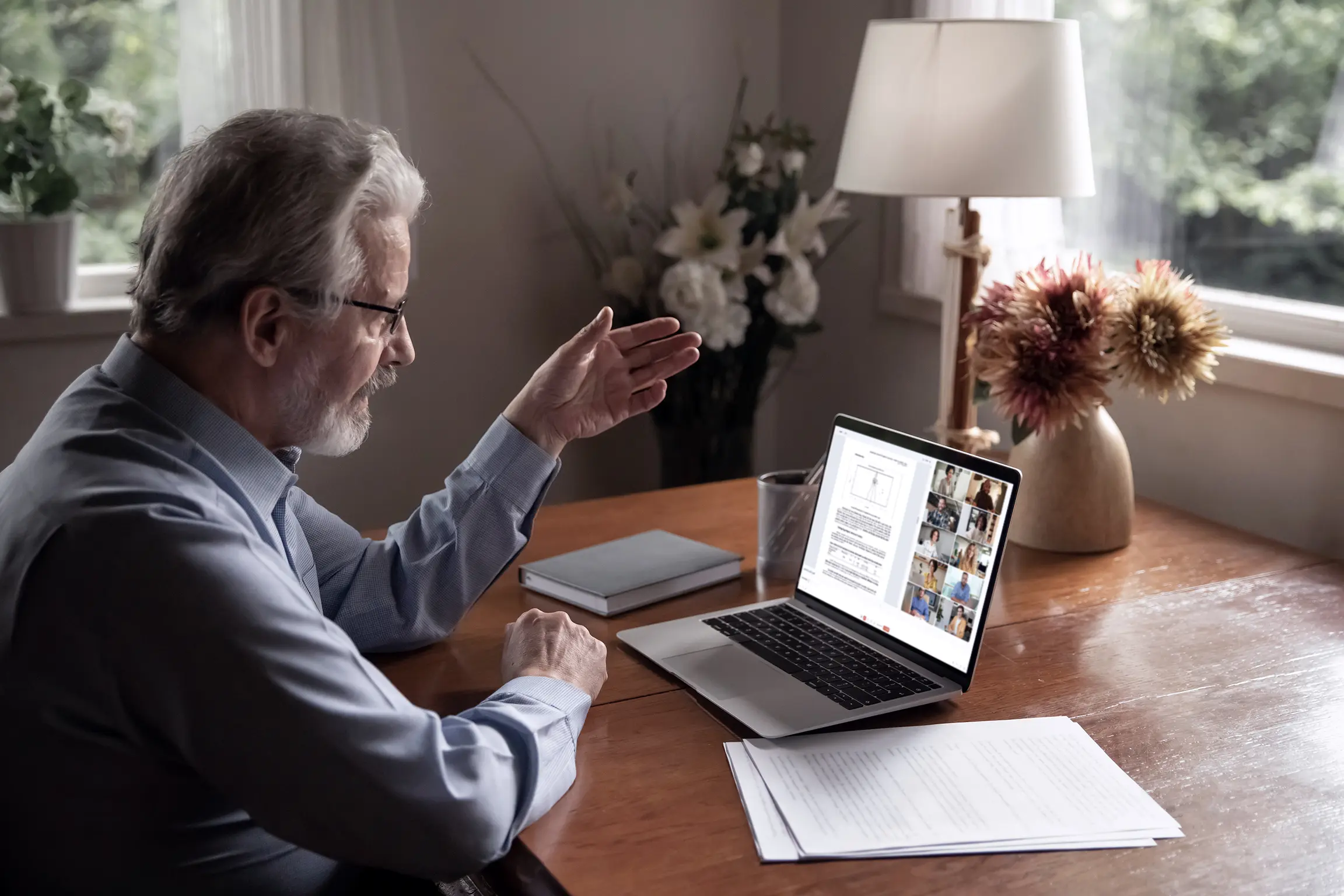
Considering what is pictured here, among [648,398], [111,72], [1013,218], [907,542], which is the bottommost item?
[907,542]

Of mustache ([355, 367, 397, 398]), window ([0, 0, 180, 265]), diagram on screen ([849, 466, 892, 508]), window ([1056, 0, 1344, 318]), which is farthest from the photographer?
window ([0, 0, 180, 265])

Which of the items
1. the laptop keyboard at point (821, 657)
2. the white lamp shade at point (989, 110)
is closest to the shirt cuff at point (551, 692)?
the laptop keyboard at point (821, 657)

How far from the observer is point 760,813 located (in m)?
1.00

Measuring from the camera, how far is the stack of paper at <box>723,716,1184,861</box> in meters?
0.96

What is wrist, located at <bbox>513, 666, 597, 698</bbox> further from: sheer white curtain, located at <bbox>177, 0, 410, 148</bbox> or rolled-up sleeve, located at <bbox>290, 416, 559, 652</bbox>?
sheer white curtain, located at <bbox>177, 0, 410, 148</bbox>

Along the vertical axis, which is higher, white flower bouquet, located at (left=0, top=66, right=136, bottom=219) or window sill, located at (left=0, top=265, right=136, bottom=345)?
white flower bouquet, located at (left=0, top=66, right=136, bottom=219)

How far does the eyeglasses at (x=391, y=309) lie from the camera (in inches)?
45.1

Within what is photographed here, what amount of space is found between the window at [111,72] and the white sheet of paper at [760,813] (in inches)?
78.5

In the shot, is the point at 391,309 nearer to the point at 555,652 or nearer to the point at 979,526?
the point at 555,652

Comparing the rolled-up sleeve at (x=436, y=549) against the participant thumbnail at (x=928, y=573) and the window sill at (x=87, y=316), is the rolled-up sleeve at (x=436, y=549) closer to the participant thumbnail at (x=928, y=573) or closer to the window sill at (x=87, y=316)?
the participant thumbnail at (x=928, y=573)

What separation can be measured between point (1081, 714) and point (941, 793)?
0.23 meters

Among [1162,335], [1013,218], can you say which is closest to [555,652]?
[1162,335]

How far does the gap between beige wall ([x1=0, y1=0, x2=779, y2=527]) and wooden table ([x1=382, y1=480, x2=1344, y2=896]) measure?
108 centimetres

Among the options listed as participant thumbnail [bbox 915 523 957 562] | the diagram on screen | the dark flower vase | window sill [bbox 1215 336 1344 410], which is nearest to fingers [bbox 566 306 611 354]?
the diagram on screen
